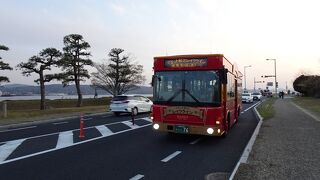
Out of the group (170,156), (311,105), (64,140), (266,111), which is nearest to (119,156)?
(170,156)

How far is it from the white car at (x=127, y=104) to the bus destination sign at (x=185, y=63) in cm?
1547

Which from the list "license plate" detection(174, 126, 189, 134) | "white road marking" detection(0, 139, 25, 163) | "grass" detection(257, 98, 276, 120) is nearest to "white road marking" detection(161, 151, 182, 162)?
"license plate" detection(174, 126, 189, 134)

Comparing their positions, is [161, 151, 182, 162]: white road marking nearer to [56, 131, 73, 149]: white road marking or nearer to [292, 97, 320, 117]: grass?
[56, 131, 73, 149]: white road marking

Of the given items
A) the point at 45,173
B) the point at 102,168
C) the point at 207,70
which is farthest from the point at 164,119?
the point at 45,173

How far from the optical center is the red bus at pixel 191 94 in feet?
43.4

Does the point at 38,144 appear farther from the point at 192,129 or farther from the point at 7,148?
the point at 192,129

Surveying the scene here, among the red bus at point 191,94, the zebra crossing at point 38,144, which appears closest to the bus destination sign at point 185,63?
the red bus at point 191,94

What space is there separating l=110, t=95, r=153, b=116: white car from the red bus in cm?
1545

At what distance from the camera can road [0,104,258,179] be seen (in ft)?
29.1

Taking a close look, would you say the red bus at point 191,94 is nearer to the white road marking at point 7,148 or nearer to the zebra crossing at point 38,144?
the zebra crossing at point 38,144

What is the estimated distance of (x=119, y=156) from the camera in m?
11.1

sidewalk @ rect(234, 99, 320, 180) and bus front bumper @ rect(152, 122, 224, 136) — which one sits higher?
bus front bumper @ rect(152, 122, 224, 136)

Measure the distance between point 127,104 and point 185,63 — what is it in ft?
54.5

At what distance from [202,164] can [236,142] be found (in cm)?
454
